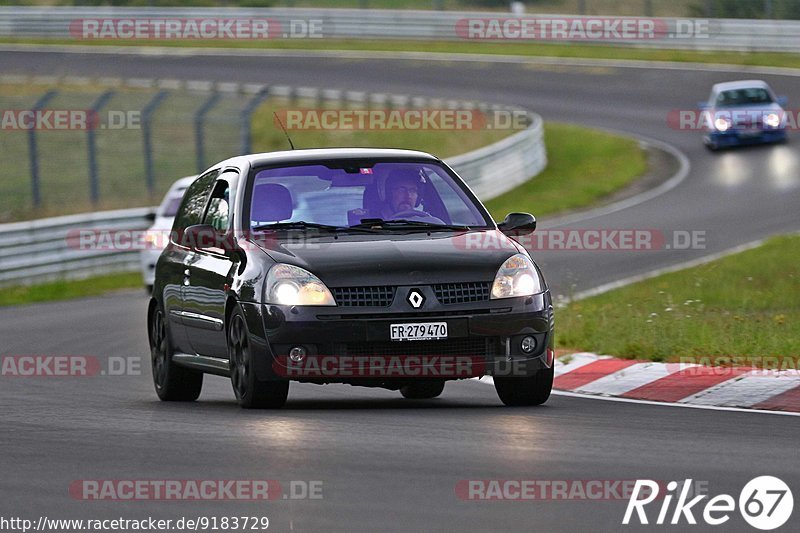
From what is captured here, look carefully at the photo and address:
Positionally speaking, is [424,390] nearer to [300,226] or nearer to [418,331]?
[300,226]

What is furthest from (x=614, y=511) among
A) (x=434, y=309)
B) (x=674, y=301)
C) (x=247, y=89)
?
(x=247, y=89)

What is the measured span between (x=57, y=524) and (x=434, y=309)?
3576 millimetres

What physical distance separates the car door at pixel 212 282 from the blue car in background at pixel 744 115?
26.0m

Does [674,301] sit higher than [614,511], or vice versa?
[614,511]

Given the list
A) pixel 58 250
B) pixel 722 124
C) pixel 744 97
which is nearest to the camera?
pixel 58 250

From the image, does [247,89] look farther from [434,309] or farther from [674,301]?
[434,309]

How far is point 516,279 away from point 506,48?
150 feet

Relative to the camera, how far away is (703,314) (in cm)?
1580

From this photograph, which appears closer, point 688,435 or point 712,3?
point 688,435

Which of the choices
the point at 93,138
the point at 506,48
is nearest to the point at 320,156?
the point at 93,138

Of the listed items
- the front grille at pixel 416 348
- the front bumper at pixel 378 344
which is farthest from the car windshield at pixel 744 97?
the front grille at pixel 416 348

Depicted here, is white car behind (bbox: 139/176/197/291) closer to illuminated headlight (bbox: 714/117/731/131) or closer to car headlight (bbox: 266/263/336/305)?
car headlight (bbox: 266/263/336/305)

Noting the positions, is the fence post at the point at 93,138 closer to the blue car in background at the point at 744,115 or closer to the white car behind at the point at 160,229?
the white car behind at the point at 160,229

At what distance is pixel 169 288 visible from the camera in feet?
38.8
